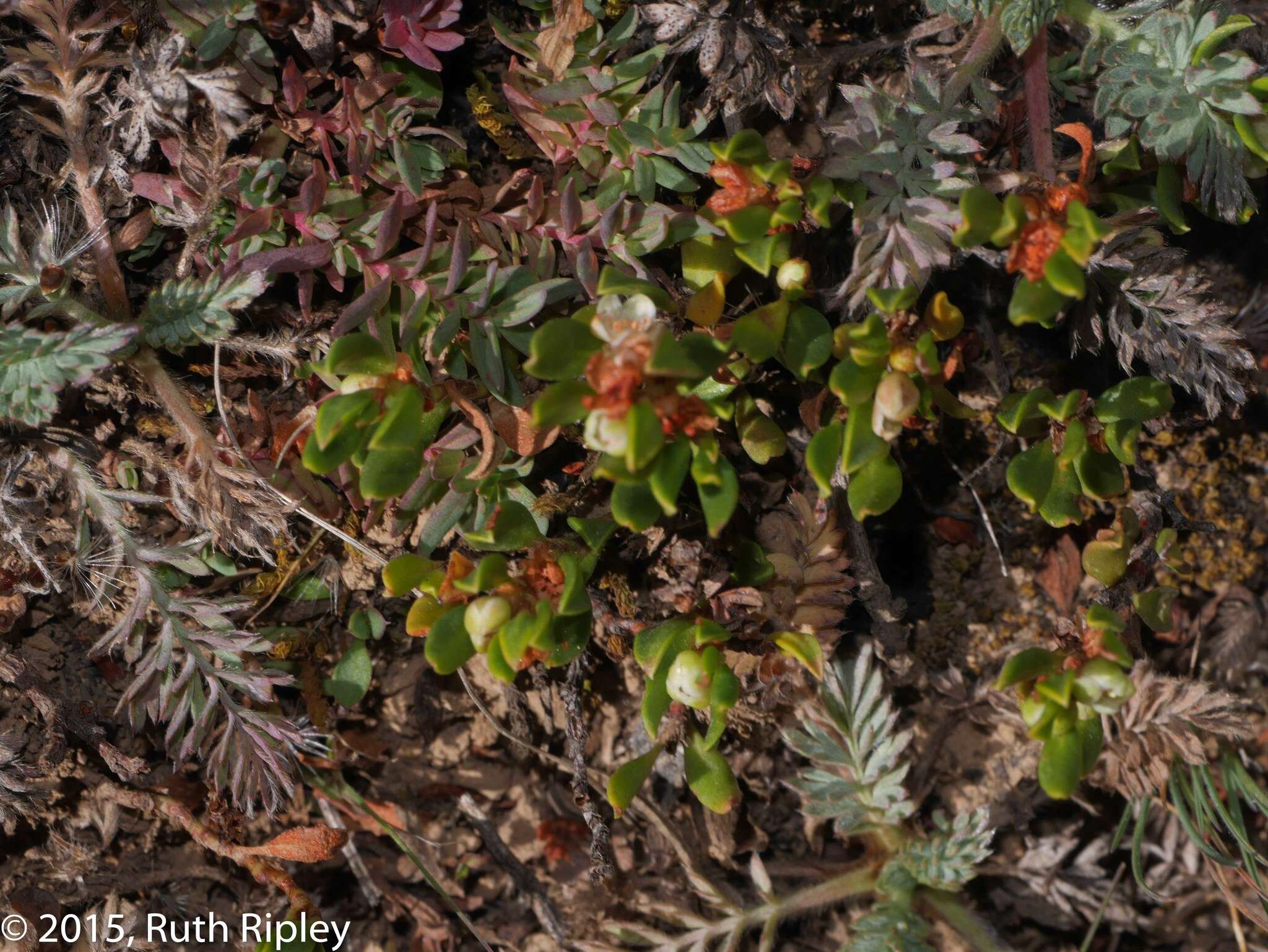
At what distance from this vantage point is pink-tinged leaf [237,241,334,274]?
2166mm

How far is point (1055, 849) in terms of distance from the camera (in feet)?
9.14

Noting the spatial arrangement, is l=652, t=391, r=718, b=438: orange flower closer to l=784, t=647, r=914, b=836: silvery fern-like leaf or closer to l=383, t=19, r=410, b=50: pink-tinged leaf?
l=784, t=647, r=914, b=836: silvery fern-like leaf

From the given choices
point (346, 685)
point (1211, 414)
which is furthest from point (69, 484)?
point (1211, 414)

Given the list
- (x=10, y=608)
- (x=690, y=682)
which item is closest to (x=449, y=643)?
(x=690, y=682)

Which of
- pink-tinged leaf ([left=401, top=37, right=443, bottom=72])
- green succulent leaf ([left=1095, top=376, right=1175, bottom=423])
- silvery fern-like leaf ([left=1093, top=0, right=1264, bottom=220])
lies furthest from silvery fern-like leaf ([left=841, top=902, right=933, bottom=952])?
pink-tinged leaf ([left=401, top=37, right=443, bottom=72])

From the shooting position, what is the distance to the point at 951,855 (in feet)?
8.25

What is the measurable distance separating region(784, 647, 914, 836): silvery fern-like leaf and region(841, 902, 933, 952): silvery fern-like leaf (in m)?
0.23

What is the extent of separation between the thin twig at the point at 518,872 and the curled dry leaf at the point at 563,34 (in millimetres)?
1985

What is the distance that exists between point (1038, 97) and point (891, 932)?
211 centimetres

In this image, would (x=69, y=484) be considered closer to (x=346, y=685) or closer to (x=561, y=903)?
(x=346, y=685)

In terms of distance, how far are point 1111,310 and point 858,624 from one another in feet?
3.27

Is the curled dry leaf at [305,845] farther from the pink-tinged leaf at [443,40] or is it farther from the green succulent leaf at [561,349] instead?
the pink-tinged leaf at [443,40]

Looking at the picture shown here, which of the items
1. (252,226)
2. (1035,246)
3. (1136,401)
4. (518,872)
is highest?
(1035,246)

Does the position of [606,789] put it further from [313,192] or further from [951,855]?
[313,192]
